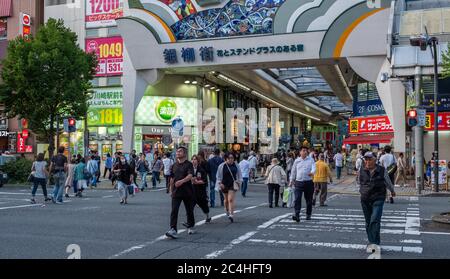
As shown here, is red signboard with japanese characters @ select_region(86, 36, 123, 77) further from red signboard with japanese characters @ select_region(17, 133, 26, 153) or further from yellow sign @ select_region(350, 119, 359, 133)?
yellow sign @ select_region(350, 119, 359, 133)

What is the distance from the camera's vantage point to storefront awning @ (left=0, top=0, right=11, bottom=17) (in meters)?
44.9

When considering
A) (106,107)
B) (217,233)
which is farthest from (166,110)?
(217,233)

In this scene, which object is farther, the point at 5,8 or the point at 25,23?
the point at 5,8

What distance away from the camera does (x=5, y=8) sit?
45.0 meters

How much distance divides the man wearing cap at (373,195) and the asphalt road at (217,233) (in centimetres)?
36

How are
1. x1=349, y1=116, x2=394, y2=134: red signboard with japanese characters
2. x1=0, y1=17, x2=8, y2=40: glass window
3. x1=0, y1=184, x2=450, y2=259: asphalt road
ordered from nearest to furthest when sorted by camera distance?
1. x1=0, y1=184, x2=450, y2=259: asphalt road
2. x1=349, y1=116, x2=394, y2=134: red signboard with japanese characters
3. x1=0, y1=17, x2=8, y2=40: glass window

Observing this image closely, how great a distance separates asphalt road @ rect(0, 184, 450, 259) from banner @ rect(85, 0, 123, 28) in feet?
91.8

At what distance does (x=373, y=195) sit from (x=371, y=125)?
2777 cm

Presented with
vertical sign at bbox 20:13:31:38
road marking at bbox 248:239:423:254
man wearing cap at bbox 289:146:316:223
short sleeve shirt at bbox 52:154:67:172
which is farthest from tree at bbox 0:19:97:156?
road marking at bbox 248:239:423:254

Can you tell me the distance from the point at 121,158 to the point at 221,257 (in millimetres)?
10483

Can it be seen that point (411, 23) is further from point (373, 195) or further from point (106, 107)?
point (106, 107)

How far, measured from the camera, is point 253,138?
6019 centimetres

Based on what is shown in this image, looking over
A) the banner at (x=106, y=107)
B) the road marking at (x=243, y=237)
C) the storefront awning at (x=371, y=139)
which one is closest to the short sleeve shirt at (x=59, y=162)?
the road marking at (x=243, y=237)

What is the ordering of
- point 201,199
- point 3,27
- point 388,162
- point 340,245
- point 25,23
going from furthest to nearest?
point 3,27, point 25,23, point 388,162, point 201,199, point 340,245
